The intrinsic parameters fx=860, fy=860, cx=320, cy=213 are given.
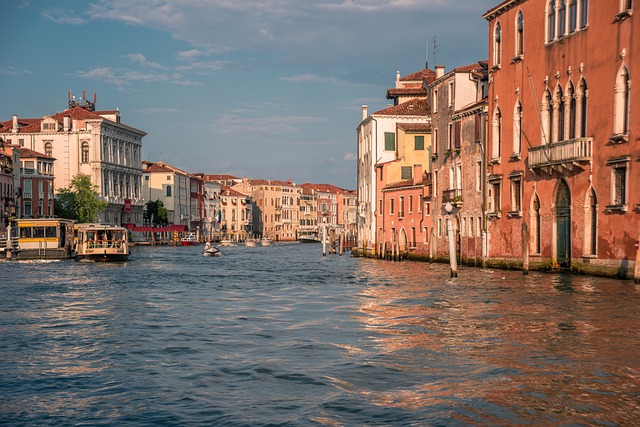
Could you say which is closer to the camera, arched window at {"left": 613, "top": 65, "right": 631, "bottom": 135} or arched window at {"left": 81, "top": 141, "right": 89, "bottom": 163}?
arched window at {"left": 613, "top": 65, "right": 631, "bottom": 135}

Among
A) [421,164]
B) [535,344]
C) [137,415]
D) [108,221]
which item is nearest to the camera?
[137,415]

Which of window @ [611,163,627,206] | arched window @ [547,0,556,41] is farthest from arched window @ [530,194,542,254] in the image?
arched window @ [547,0,556,41]

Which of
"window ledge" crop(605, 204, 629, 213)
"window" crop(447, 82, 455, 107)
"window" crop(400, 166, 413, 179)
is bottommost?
"window ledge" crop(605, 204, 629, 213)

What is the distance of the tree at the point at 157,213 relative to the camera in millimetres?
108875

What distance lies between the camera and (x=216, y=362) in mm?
11688

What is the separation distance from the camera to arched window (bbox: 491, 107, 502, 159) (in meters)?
35.2

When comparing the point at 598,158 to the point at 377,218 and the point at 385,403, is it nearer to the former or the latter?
the point at 385,403

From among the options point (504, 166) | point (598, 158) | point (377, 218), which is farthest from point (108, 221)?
point (598, 158)

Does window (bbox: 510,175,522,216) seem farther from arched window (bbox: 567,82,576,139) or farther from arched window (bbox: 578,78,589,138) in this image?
arched window (bbox: 578,78,589,138)

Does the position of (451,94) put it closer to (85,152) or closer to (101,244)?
(101,244)

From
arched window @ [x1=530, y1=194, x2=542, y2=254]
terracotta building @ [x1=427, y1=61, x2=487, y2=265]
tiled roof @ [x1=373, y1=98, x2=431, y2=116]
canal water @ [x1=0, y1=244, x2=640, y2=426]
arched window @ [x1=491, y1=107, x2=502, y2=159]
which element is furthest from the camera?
tiled roof @ [x1=373, y1=98, x2=431, y2=116]

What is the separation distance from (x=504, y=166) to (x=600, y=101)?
803cm

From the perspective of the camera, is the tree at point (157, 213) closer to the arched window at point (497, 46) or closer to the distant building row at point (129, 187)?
the distant building row at point (129, 187)

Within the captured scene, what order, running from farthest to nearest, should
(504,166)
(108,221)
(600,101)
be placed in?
(108,221) < (504,166) < (600,101)
